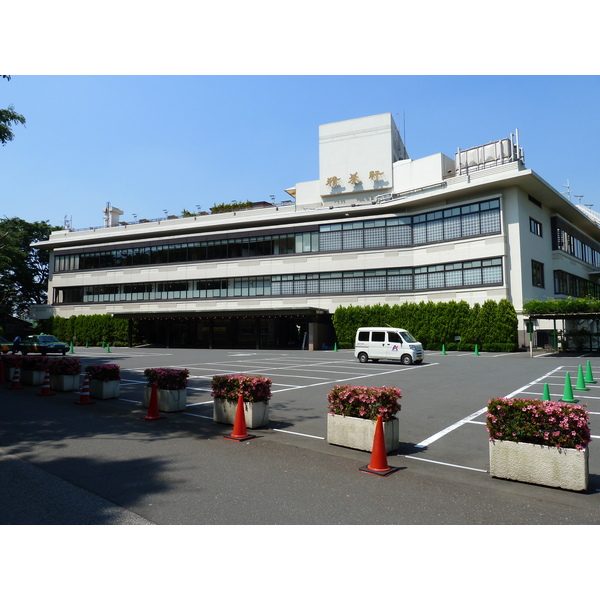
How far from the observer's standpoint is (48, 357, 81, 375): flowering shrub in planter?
14.1 metres

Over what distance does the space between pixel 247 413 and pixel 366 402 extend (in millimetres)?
2710

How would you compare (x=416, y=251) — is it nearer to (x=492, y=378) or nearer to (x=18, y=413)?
(x=492, y=378)

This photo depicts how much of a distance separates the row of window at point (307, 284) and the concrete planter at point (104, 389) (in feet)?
102

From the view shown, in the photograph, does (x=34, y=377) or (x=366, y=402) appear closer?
(x=366, y=402)

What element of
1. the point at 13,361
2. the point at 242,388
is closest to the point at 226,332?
the point at 13,361

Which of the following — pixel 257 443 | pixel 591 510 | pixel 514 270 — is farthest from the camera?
pixel 514 270

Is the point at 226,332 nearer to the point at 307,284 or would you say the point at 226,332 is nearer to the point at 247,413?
the point at 307,284

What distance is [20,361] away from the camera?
15867mm

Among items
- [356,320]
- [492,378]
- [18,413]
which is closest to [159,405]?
[18,413]

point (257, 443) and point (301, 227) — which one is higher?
point (301, 227)

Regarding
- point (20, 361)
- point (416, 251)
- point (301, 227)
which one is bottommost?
point (20, 361)

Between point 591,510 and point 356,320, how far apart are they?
35.8 m

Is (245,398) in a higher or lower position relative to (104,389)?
higher

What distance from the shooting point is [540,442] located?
19.2 feet
